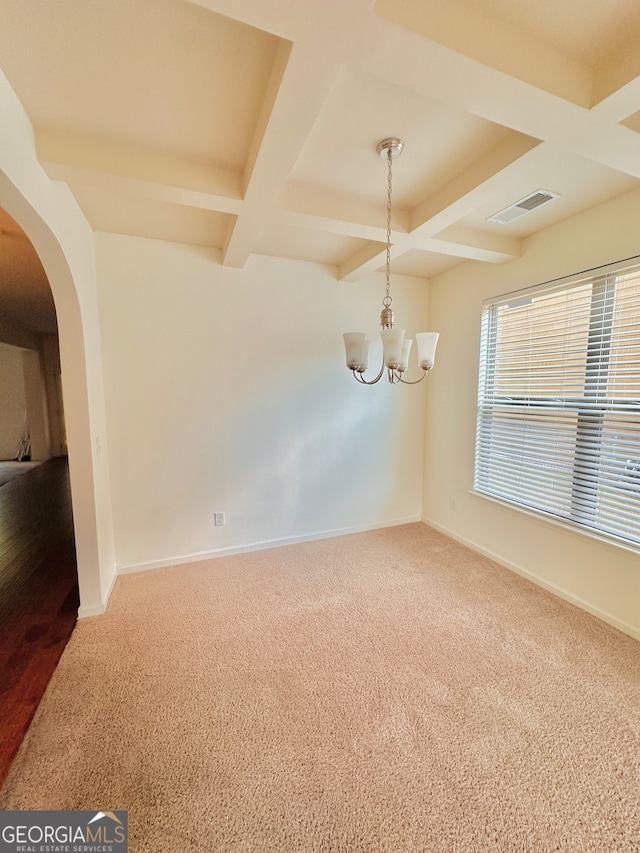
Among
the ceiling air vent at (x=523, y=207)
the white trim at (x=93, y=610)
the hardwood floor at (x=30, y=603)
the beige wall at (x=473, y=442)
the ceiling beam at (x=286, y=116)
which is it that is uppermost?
the ceiling air vent at (x=523, y=207)

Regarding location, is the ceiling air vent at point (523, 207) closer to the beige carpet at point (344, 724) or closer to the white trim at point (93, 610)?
the beige carpet at point (344, 724)

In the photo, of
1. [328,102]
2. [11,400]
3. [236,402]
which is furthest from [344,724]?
[11,400]

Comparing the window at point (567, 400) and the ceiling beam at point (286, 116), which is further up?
the ceiling beam at point (286, 116)

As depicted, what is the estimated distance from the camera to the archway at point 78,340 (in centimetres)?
152

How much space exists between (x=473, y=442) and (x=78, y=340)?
10.6ft

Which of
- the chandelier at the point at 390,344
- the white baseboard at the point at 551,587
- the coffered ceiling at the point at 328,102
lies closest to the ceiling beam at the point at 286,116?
the coffered ceiling at the point at 328,102

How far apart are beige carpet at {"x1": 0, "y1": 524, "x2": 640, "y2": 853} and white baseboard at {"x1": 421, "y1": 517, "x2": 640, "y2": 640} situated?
3.1 inches

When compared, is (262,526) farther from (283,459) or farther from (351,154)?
(351,154)

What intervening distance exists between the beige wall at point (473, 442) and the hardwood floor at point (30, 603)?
323 centimetres

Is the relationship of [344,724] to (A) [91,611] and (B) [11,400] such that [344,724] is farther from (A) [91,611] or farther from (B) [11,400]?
(B) [11,400]

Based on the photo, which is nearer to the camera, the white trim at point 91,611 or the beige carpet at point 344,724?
the beige carpet at point 344,724

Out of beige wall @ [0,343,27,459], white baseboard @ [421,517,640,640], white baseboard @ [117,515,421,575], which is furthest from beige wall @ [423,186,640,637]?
beige wall @ [0,343,27,459]

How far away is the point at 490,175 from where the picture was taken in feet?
5.41

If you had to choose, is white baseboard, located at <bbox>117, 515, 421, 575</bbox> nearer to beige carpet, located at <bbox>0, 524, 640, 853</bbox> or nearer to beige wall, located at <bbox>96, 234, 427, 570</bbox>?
beige wall, located at <bbox>96, 234, 427, 570</bbox>
